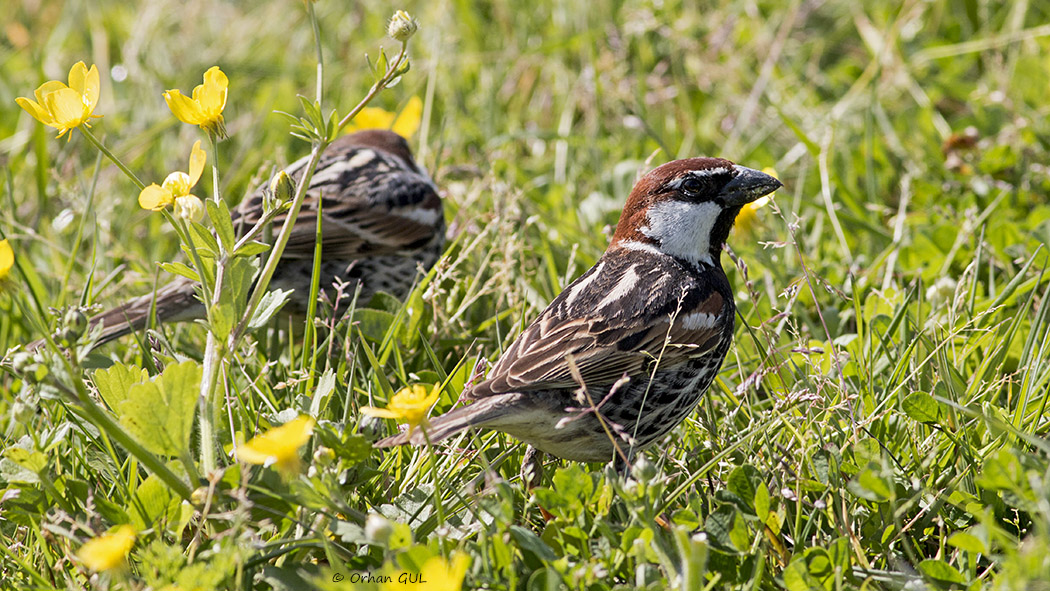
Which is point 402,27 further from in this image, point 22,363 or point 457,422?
point 22,363

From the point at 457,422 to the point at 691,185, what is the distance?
47.1 inches

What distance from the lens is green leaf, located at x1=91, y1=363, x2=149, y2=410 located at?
2.43 metres

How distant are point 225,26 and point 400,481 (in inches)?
183

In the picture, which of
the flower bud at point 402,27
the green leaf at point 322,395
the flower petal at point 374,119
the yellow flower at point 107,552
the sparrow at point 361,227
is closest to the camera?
Result: the yellow flower at point 107,552

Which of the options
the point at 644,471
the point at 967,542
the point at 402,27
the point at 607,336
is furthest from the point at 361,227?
the point at 967,542

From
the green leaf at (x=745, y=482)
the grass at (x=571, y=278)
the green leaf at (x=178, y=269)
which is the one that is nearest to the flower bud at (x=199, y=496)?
the grass at (x=571, y=278)

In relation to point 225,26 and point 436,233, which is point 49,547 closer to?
point 436,233

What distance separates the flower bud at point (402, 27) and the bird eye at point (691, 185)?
121cm

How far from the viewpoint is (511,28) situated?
604cm

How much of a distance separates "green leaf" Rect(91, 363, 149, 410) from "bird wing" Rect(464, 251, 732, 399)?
2.68 feet

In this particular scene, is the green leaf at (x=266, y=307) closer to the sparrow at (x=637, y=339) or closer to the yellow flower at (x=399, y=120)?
the sparrow at (x=637, y=339)

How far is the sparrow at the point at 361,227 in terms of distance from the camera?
409 centimetres

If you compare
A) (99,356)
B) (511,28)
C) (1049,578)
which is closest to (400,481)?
(99,356)

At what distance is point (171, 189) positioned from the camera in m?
2.42
